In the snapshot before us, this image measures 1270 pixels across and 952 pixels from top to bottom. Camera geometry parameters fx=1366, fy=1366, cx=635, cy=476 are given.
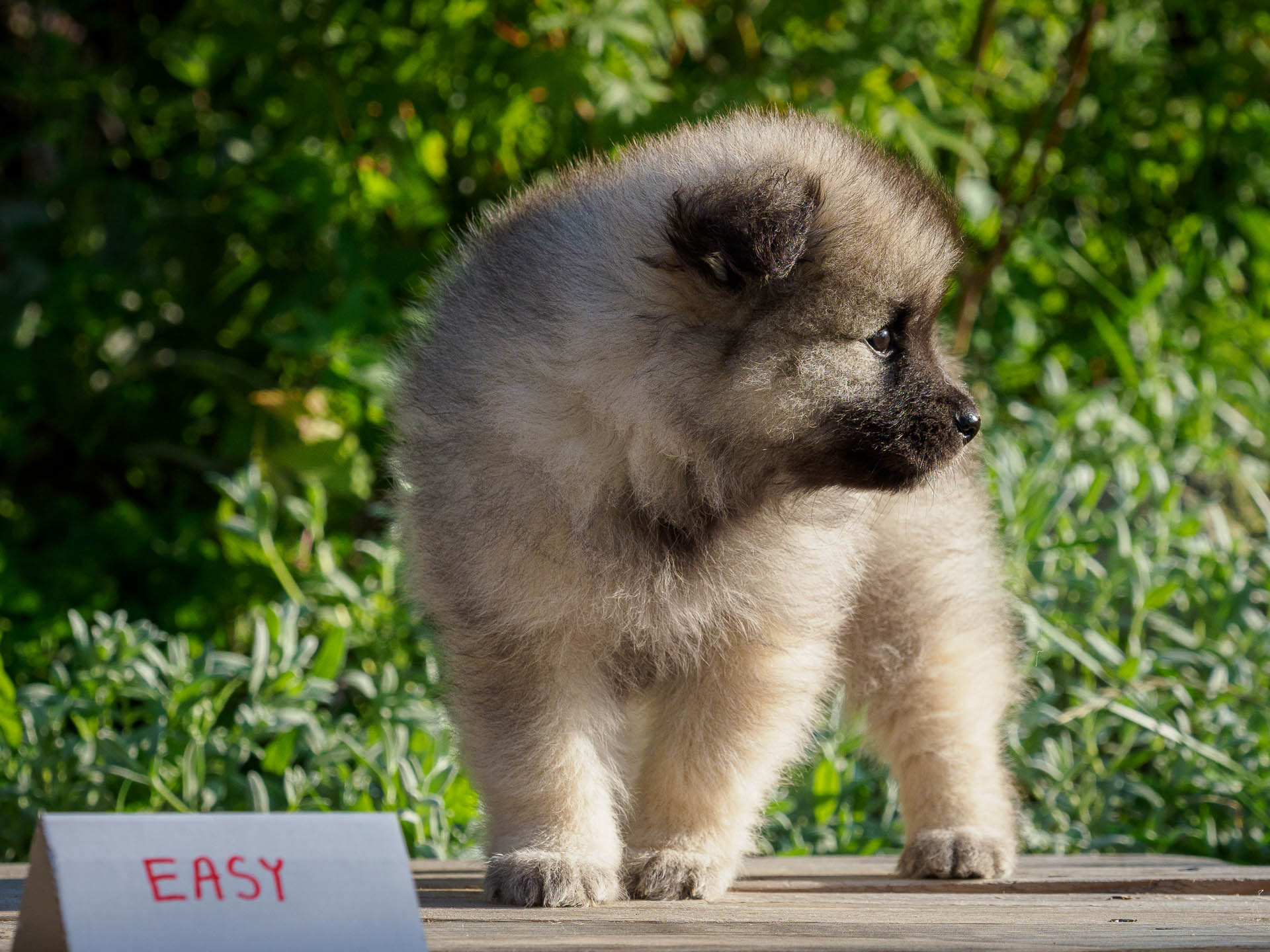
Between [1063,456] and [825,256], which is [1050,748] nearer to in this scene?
[1063,456]

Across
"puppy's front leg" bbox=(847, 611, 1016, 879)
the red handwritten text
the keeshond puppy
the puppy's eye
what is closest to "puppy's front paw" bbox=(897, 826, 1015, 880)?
"puppy's front leg" bbox=(847, 611, 1016, 879)

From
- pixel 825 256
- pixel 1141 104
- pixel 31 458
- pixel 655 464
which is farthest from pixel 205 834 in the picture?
pixel 1141 104

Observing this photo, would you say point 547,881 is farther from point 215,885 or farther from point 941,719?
point 941,719

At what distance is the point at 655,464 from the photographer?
248 centimetres

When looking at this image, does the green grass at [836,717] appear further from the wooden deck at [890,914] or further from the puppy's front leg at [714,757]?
the puppy's front leg at [714,757]

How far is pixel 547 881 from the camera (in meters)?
2.39

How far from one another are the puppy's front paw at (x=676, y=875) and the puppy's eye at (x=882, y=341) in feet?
3.35

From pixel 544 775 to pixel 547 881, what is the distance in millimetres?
185

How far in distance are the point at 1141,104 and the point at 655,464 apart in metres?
4.19

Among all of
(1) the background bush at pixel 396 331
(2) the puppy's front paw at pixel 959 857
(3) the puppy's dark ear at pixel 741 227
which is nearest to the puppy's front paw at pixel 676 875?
(2) the puppy's front paw at pixel 959 857

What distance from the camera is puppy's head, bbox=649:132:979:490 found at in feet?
8.06

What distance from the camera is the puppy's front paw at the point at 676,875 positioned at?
8.43 ft

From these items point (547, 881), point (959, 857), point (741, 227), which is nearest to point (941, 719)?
point (959, 857)

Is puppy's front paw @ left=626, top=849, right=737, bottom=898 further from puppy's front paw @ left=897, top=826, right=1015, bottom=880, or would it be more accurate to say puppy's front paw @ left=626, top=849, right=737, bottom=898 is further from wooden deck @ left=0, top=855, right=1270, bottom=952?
puppy's front paw @ left=897, top=826, right=1015, bottom=880
